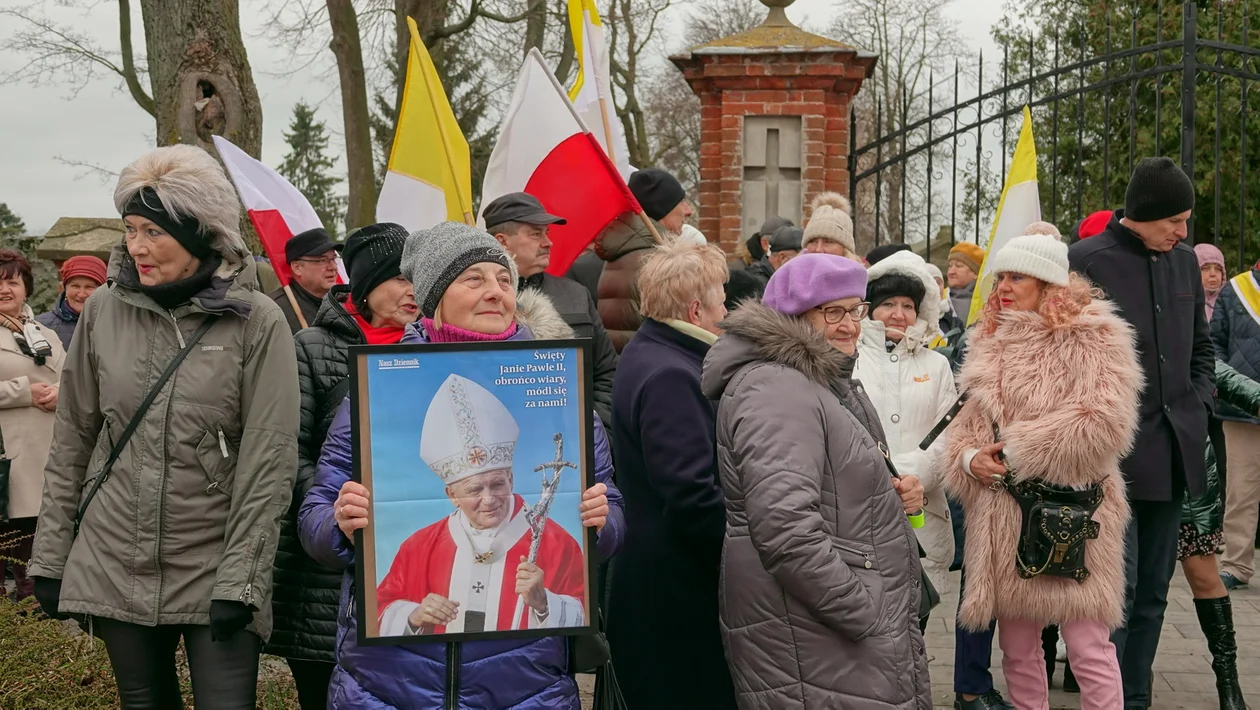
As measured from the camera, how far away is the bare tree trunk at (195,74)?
7965mm

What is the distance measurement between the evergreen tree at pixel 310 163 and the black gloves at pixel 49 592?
128ft

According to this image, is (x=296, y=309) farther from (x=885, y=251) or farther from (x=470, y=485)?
(x=885, y=251)

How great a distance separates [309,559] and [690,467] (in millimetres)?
1219

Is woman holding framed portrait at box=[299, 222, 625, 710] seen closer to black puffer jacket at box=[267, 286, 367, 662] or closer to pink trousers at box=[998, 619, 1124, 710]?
black puffer jacket at box=[267, 286, 367, 662]

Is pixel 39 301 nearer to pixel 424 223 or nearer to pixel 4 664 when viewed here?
pixel 424 223

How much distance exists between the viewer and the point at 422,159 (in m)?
5.93

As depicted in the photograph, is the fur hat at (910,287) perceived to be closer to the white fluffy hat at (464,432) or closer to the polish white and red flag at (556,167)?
the polish white and red flag at (556,167)

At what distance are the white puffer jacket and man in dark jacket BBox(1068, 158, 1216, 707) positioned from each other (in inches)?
28.5

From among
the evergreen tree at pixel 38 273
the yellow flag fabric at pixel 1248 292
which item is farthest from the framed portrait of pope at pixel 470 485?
the evergreen tree at pixel 38 273

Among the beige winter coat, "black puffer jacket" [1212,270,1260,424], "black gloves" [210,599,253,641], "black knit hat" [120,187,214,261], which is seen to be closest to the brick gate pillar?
"black puffer jacket" [1212,270,1260,424]

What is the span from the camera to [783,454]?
3.19m

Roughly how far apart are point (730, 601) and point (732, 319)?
0.79m

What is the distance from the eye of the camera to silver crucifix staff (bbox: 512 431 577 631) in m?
2.83

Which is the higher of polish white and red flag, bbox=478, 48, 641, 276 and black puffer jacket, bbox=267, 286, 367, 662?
polish white and red flag, bbox=478, 48, 641, 276
